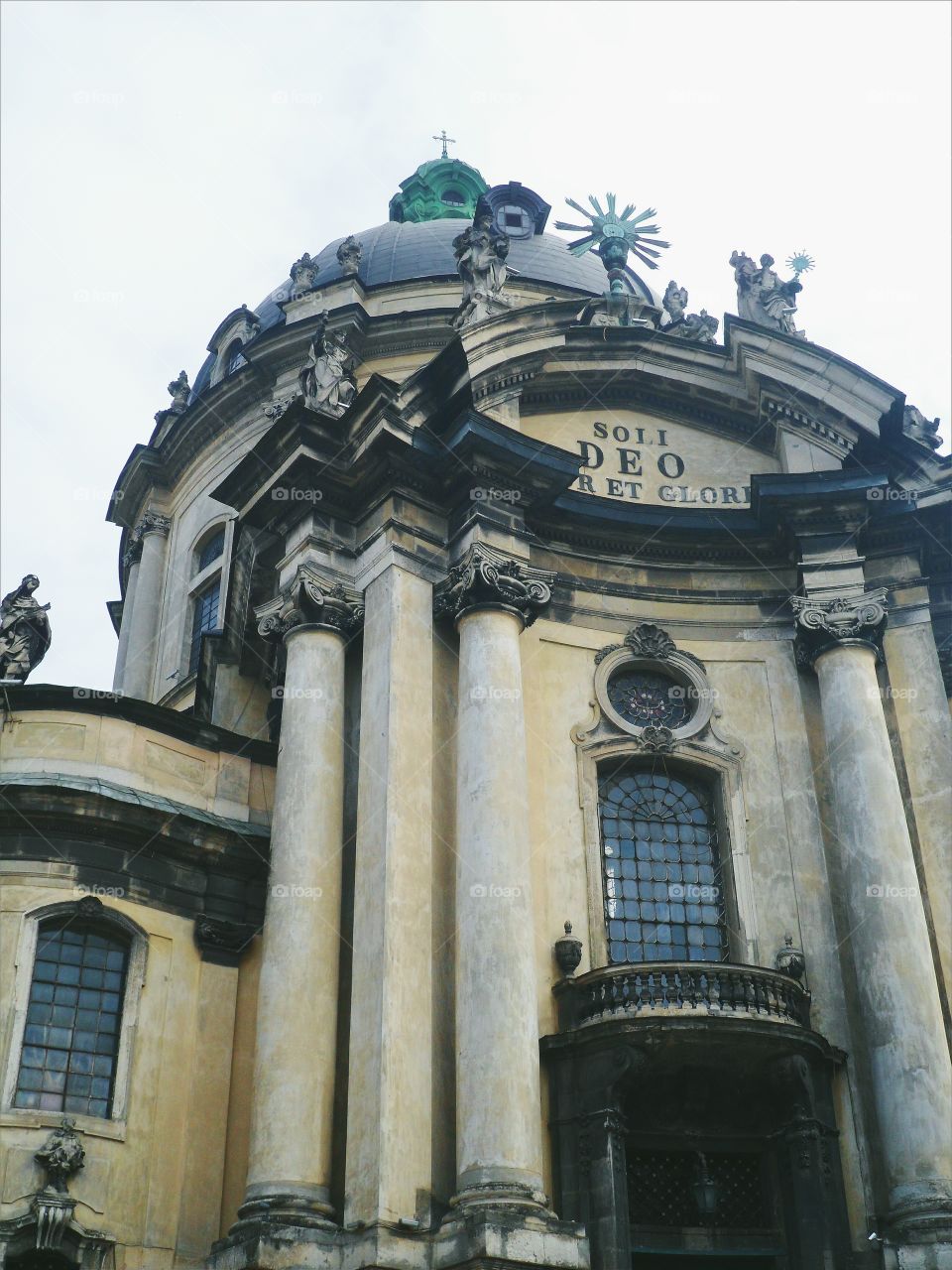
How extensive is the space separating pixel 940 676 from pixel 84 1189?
42.4 feet

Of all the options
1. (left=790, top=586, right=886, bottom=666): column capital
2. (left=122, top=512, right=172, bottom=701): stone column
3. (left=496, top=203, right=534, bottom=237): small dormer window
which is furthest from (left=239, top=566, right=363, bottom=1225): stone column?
(left=496, top=203, right=534, bottom=237): small dormer window

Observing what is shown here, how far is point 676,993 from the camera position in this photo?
55.8 feet

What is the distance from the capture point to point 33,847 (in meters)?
17.9

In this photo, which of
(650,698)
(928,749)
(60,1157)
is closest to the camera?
(60,1157)

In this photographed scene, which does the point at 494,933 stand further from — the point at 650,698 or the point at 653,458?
the point at 653,458

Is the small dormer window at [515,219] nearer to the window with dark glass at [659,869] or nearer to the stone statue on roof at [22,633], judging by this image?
the stone statue on roof at [22,633]

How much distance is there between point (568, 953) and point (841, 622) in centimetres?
612

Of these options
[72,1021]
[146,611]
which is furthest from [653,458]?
[146,611]

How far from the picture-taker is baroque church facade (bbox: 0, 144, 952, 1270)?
16000 millimetres

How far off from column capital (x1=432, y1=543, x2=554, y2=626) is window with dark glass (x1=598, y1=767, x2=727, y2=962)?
2776mm

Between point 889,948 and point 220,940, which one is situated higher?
point 220,940

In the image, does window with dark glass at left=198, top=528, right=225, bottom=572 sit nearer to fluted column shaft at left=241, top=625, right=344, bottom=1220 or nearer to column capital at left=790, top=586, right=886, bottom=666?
fluted column shaft at left=241, top=625, right=344, bottom=1220

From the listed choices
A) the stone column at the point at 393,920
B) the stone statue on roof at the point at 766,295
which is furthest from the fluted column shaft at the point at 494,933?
the stone statue on roof at the point at 766,295

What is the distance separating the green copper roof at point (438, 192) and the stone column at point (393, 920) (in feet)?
84.5
